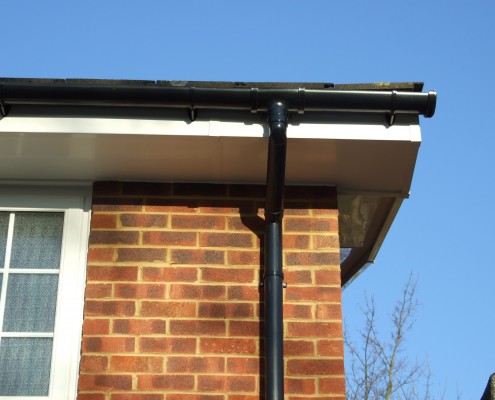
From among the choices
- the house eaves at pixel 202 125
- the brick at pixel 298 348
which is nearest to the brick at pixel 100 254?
the house eaves at pixel 202 125

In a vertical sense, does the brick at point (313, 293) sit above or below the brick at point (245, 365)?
above

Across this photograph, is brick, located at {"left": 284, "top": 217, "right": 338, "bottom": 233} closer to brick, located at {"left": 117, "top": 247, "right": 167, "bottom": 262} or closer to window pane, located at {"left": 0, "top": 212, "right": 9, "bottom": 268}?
brick, located at {"left": 117, "top": 247, "right": 167, "bottom": 262}

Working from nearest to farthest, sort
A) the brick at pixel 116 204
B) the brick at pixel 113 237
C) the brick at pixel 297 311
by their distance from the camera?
1. the brick at pixel 297 311
2. the brick at pixel 113 237
3. the brick at pixel 116 204

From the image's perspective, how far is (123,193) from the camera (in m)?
5.17

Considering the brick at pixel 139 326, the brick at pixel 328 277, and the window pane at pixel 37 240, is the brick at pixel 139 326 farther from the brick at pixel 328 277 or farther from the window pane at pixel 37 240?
the brick at pixel 328 277

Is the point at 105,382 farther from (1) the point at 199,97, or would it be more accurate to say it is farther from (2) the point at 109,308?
(1) the point at 199,97

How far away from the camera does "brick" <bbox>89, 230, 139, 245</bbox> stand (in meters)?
5.01

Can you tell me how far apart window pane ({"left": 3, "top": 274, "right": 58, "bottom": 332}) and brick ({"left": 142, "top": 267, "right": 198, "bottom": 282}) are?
1.58 feet

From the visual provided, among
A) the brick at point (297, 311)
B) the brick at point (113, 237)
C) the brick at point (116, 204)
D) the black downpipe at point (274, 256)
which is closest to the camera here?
the black downpipe at point (274, 256)

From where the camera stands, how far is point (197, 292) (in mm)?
4859

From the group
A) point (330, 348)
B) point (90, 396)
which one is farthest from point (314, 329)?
point (90, 396)

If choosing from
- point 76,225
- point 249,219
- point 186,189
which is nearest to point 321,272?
point 249,219

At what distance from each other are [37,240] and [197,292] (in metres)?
0.91

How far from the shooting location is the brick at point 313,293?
15.9ft
